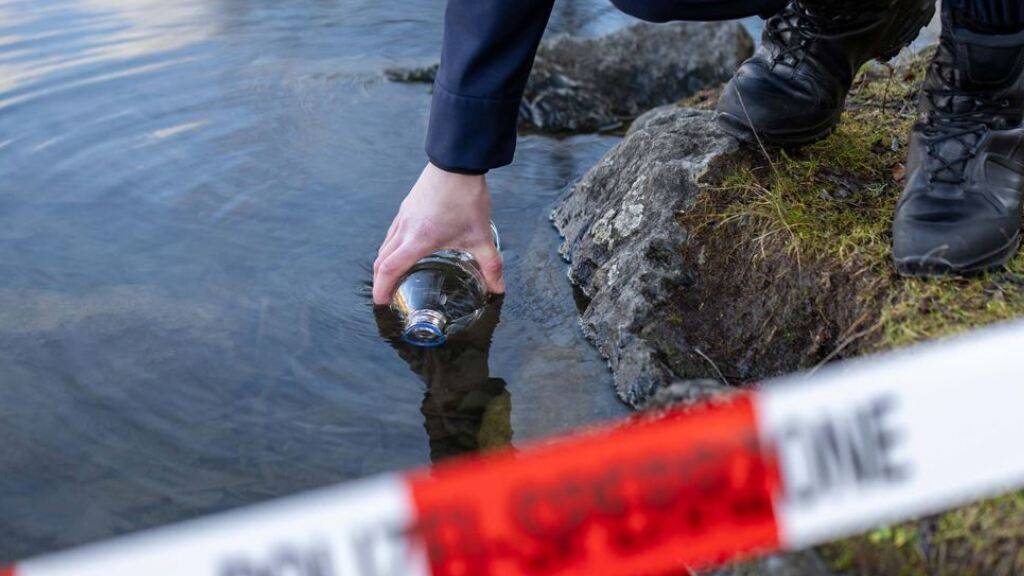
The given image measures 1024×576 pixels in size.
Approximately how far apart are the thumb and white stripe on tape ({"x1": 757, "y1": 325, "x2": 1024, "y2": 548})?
60.6 inches

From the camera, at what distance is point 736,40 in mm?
6270

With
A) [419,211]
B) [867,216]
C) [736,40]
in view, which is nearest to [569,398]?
[419,211]

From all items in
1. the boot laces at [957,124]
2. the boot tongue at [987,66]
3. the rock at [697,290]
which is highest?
the boot tongue at [987,66]

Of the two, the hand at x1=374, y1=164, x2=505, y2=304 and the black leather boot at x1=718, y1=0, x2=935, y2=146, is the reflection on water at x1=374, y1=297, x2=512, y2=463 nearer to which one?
the hand at x1=374, y1=164, x2=505, y2=304

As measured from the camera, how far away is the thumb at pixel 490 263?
10.3 ft

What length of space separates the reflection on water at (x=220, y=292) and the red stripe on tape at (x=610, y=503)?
143cm

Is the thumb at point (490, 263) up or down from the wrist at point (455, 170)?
down

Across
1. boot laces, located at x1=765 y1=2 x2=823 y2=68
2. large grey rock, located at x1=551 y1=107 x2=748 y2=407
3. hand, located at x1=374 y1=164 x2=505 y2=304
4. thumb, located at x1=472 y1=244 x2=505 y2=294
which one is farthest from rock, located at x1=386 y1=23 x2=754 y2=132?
hand, located at x1=374 y1=164 x2=505 y2=304

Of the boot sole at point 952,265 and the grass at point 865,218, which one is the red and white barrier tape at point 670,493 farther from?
the boot sole at point 952,265

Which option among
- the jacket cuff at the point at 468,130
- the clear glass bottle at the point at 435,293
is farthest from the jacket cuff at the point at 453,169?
the clear glass bottle at the point at 435,293

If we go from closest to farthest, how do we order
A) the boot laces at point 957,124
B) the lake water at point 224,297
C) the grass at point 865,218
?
1. the grass at point 865,218
2. the boot laces at point 957,124
3. the lake water at point 224,297

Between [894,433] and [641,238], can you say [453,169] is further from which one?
[894,433]

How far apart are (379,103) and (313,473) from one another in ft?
10.9

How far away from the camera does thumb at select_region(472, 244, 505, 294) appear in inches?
123
